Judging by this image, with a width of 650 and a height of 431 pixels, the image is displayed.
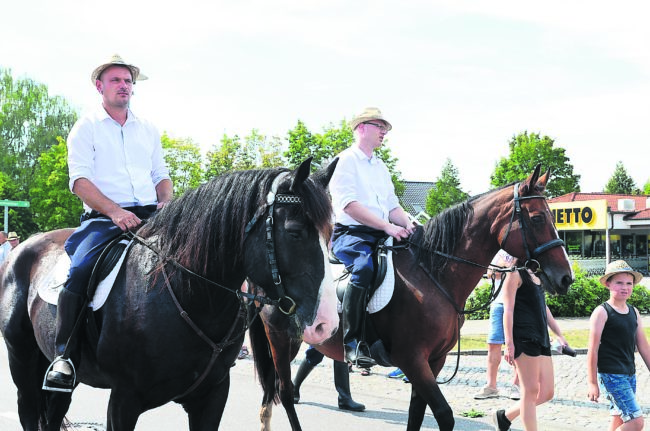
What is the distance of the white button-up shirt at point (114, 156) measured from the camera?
4.32 metres

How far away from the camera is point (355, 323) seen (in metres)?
6.09

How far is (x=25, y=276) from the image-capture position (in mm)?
5109

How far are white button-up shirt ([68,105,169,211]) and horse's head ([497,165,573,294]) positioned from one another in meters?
3.02

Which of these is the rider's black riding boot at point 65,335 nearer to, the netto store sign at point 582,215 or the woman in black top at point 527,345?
the woman in black top at point 527,345

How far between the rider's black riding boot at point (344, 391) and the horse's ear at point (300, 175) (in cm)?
534

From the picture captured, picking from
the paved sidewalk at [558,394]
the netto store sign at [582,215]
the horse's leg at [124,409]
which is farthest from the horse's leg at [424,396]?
the netto store sign at [582,215]

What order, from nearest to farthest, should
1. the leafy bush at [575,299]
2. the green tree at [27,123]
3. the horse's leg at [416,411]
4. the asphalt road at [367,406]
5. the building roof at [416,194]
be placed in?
Result: the horse's leg at [416,411] < the asphalt road at [367,406] < the leafy bush at [575,299] < the green tree at [27,123] < the building roof at [416,194]

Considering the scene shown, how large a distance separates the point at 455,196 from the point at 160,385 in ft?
200

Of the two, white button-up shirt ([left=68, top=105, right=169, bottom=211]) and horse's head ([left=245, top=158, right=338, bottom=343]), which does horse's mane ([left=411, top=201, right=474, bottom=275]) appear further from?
horse's head ([left=245, top=158, right=338, bottom=343])

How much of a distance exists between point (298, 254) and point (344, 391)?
5436 mm

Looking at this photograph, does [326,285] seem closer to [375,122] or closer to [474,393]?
[375,122]

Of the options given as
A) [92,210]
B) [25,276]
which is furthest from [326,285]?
[25,276]

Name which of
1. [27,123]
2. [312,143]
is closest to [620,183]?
[312,143]

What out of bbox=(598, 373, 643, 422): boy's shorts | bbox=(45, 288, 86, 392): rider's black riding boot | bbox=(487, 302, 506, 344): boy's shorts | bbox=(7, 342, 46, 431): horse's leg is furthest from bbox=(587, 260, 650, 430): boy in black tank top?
bbox=(7, 342, 46, 431): horse's leg
